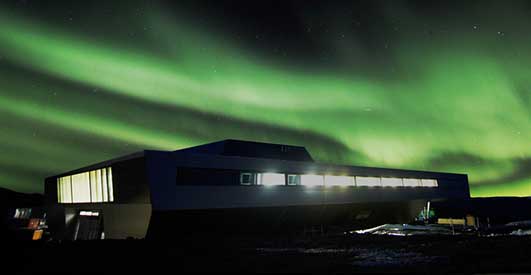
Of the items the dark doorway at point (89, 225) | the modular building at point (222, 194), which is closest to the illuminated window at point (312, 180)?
the modular building at point (222, 194)

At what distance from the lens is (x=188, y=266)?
14.0 metres

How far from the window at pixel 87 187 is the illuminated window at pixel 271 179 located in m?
13.1

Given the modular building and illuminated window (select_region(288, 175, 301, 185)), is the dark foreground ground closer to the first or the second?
the modular building

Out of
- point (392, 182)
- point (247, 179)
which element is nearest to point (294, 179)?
point (247, 179)

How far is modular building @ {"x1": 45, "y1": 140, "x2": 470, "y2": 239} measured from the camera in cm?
2742

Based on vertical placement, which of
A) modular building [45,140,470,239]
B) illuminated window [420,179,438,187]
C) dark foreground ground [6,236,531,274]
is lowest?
dark foreground ground [6,236,531,274]

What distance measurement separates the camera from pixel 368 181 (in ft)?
140

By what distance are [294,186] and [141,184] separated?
49.1ft

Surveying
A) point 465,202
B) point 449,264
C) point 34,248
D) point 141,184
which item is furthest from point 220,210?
point 465,202

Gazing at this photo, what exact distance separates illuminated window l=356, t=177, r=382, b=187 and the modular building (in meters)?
0.12

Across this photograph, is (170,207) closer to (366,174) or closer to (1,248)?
(1,248)

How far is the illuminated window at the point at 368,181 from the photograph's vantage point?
4156 cm

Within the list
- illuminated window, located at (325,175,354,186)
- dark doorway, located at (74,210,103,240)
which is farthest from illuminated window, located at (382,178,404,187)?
dark doorway, located at (74,210,103,240)

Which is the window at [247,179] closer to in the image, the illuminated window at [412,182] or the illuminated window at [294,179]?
the illuminated window at [294,179]
